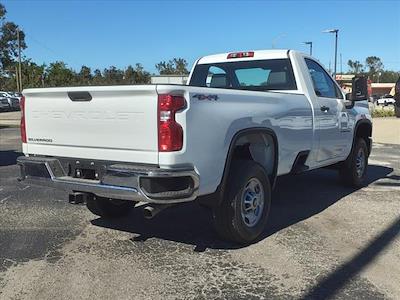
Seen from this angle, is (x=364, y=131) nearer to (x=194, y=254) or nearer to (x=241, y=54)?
(x=241, y=54)

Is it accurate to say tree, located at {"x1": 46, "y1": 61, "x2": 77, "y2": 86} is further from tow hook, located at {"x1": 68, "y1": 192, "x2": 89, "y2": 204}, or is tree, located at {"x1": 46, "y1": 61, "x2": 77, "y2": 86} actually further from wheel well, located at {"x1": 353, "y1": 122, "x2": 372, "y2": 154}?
tow hook, located at {"x1": 68, "y1": 192, "x2": 89, "y2": 204}

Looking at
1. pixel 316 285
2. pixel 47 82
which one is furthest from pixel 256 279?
pixel 47 82

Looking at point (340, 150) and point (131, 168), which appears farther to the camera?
point (340, 150)

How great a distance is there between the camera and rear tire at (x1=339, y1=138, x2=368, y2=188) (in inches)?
320

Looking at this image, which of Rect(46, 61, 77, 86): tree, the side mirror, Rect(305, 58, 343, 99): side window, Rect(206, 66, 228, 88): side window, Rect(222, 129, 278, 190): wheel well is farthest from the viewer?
Rect(46, 61, 77, 86): tree

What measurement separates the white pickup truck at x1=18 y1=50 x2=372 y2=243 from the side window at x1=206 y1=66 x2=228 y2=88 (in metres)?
0.54

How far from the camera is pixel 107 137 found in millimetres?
4656

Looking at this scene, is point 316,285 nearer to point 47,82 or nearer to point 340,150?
point 340,150

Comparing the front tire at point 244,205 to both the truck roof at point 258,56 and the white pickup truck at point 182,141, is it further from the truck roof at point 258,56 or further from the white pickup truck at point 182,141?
the truck roof at point 258,56

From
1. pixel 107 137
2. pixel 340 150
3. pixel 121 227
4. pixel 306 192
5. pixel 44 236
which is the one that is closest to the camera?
pixel 107 137

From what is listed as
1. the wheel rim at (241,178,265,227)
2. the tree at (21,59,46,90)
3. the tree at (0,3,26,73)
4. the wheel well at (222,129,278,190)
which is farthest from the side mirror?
the tree at (21,59,46,90)

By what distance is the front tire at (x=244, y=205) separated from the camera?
5.05 meters

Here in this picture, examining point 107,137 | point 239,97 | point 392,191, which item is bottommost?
point 392,191

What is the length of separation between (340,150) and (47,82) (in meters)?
55.1
